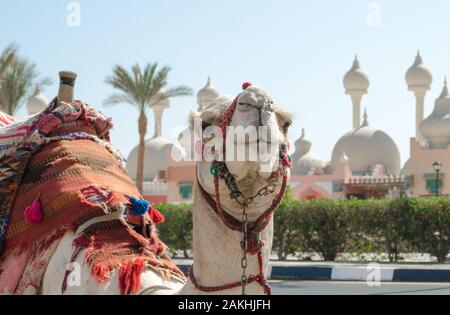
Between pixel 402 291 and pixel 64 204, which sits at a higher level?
pixel 64 204

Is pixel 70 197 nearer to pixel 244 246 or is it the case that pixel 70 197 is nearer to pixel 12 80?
pixel 244 246

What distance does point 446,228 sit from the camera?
70.4 ft

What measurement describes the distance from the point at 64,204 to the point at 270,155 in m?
1.99

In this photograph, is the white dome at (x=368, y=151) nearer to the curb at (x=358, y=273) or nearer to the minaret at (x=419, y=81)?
the minaret at (x=419, y=81)

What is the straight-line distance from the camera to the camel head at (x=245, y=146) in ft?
10.1

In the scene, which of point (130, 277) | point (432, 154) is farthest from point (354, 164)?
point (130, 277)

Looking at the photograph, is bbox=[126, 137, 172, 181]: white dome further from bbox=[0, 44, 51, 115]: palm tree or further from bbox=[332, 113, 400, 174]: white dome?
bbox=[0, 44, 51, 115]: palm tree

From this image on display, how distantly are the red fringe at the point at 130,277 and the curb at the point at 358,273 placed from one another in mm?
13253

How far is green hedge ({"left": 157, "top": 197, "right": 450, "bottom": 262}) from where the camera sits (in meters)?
21.5

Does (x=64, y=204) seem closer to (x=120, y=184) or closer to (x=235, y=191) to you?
(x=120, y=184)

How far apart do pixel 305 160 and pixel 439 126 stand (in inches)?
444

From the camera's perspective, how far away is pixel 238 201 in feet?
10.8

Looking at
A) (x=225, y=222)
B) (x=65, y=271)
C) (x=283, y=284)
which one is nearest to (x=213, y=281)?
(x=225, y=222)
